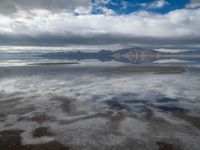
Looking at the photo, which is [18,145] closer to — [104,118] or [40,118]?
[40,118]

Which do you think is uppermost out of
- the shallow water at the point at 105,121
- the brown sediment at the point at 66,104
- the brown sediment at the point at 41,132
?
the brown sediment at the point at 41,132

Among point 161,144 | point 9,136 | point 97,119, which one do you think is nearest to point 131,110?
point 97,119

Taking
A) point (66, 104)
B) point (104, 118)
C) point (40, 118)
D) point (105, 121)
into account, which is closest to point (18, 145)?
point (40, 118)

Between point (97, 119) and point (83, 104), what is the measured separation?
14.9ft

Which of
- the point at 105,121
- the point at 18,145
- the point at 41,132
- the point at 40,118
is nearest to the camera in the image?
the point at 18,145

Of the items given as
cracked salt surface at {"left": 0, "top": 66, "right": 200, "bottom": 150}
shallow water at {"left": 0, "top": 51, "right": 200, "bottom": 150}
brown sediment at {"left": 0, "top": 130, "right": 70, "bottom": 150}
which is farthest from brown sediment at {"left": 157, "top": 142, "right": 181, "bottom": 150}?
brown sediment at {"left": 0, "top": 130, "right": 70, "bottom": 150}

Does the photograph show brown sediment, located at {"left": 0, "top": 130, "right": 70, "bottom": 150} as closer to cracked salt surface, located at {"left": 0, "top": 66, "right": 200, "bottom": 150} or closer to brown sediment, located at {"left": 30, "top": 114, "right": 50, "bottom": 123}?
cracked salt surface, located at {"left": 0, "top": 66, "right": 200, "bottom": 150}

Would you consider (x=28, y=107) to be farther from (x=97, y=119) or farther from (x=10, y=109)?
(x=97, y=119)

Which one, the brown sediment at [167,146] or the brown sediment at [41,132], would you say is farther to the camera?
the brown sediment at [41,132]

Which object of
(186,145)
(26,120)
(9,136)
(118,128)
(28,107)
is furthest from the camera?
(28,107)

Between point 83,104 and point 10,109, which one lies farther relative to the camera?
point 83,104

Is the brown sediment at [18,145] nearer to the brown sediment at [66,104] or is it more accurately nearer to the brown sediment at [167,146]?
the brown sediment at [167,146]

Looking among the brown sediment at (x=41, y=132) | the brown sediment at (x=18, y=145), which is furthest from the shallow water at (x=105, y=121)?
the brown sediment at (x=18, y=145)

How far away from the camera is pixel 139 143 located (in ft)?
35.5
